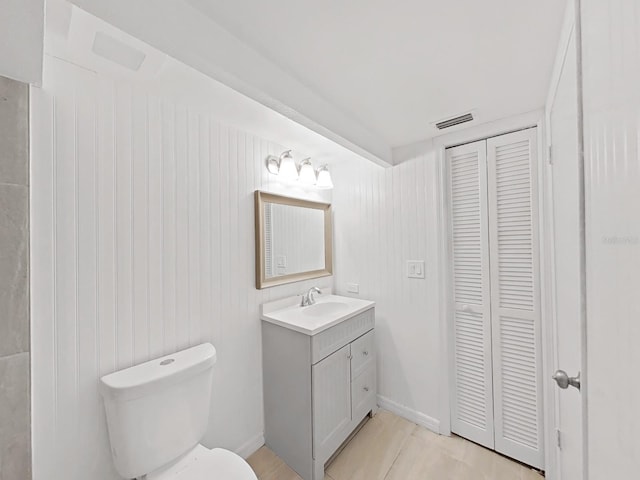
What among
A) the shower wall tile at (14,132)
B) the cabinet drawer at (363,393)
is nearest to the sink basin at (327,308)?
the cabinet drawer at (363,393)

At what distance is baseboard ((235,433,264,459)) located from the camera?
1.65m

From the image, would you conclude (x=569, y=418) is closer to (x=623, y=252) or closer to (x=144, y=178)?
(x=623, y=252)

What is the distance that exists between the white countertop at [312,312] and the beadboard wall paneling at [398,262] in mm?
240

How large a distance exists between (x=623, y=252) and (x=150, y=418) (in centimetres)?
153

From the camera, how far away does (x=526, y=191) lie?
163cm

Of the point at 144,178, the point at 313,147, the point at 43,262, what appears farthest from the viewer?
the point at 313,147

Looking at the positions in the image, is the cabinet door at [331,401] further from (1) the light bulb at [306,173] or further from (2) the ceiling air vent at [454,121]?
(2) the ceiling air vent at [454,121]

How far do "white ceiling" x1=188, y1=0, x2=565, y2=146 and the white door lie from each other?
0.17 m

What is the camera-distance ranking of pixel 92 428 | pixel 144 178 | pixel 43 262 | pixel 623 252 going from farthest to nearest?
pixel 144 178, pixel 92 428, pixel 43 262, pixel 623 252

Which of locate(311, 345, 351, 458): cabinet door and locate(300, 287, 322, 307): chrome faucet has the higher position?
locate(300, 287, 322, 307): chrome faucet

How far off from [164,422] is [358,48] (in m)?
1.71

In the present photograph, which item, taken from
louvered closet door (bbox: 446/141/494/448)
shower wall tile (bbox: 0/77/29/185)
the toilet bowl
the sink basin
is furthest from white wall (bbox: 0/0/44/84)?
louvered closet door (bbox: 446/141/494/448)

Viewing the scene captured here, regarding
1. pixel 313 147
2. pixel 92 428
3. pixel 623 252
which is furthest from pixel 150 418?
pixel 313 147

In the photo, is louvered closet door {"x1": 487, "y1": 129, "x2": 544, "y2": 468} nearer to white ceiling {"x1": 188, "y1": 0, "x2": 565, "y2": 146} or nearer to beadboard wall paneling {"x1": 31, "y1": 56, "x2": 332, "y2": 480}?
white ceiling {"x1": 188, "y1": 0, "x2": 565, "y2": 146}
